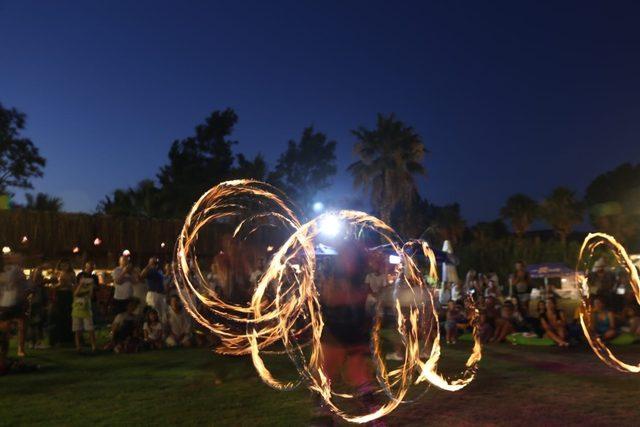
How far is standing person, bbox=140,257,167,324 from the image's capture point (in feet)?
43.5

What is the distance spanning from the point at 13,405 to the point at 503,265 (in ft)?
111

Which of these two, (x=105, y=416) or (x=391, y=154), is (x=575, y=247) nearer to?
(x=391, y=154)

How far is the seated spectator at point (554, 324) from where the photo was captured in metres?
12.6

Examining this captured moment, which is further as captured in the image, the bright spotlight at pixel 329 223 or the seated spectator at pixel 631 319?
the seated spectator at pixel 631 319

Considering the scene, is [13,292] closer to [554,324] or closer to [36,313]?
[36,313]

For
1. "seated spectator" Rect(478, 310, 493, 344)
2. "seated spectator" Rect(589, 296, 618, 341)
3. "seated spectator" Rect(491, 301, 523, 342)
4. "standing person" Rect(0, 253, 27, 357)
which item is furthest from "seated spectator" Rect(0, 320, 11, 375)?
"seated spectator" Rect(589, 296, 618, 341)

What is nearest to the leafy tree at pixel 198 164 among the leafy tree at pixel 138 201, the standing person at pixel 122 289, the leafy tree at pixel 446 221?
the leafy tree at pixel 138 201

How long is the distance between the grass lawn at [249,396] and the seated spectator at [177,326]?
2.06m

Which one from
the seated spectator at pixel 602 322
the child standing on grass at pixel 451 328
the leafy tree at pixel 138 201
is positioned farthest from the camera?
the leafy tree at pixel 138 201

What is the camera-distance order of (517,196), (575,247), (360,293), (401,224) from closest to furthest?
(360,293)
(575,247)
(401,224)
(517,196)

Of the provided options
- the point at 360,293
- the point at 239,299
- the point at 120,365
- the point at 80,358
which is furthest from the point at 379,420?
the point at 80,358

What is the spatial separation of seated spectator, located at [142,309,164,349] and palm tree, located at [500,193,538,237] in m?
54.3

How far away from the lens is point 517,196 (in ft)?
209

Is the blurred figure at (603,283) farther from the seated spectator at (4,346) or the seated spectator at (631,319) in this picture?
the seated spectator at (4,346)
